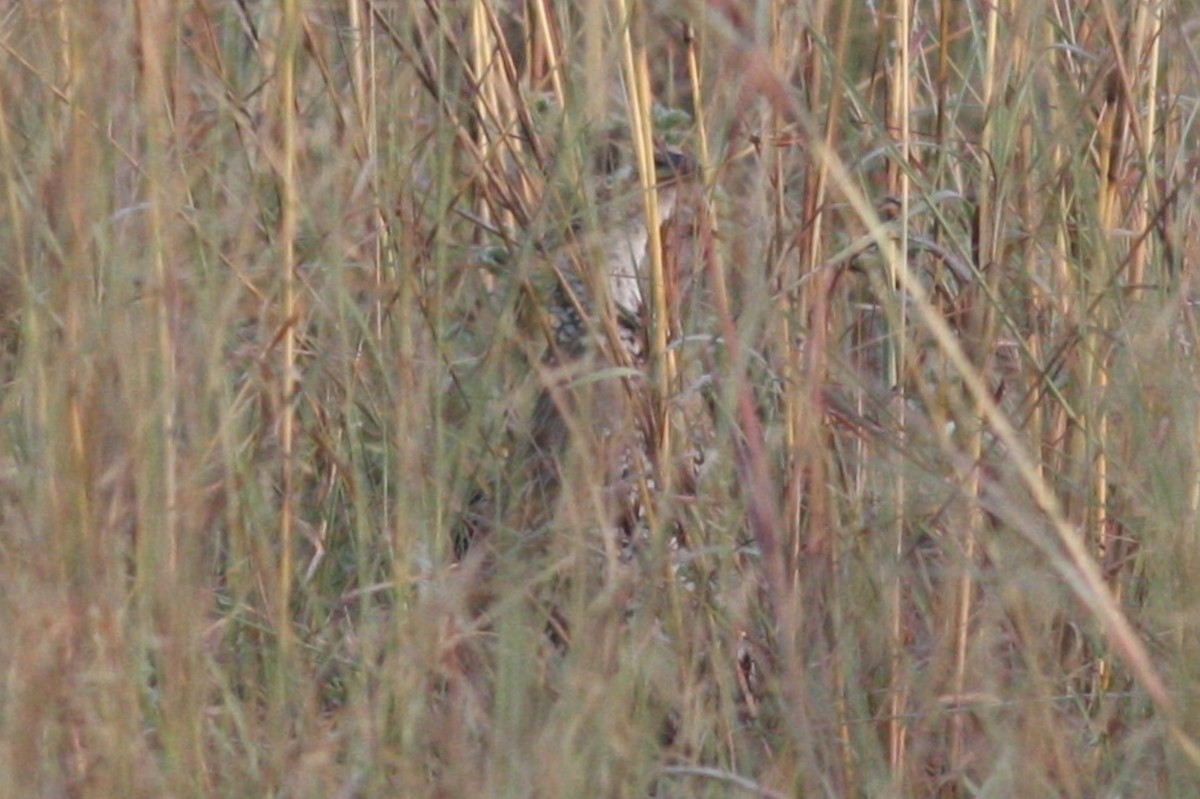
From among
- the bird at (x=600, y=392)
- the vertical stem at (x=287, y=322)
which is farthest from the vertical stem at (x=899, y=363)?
the vertical stem at (x=287, y=322)

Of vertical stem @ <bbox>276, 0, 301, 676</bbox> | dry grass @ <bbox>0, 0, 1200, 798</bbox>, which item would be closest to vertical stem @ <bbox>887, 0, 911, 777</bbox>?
dry grass @ <bbox>0, 0, 1200, 798</bbox>

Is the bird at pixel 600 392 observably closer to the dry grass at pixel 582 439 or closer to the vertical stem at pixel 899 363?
the dry grass at pixel 582 439

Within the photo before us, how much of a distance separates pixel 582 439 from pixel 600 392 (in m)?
0.43

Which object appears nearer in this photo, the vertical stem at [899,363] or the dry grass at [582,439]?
the dry grass at [582,439]

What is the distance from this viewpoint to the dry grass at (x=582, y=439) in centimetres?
95

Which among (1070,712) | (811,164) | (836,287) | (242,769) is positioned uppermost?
(811,164)

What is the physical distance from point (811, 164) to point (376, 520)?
15.7 inches

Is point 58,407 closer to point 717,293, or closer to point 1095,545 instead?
point 717,293

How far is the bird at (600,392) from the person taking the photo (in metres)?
1.20

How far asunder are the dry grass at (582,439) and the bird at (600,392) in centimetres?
2

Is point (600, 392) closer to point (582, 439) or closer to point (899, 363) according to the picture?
point (899, 363)

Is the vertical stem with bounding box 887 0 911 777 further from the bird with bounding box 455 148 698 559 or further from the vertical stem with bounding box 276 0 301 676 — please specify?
the vertical stem with bounding box 276 0 301 676

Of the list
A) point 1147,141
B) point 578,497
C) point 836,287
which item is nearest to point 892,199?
point 836,287

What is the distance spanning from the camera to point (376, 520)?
1.37m
